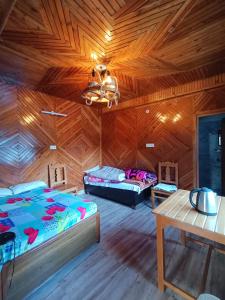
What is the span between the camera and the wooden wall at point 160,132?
364cm

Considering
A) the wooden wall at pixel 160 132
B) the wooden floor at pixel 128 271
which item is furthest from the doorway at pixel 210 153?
the wooden floor at pixel 128 271

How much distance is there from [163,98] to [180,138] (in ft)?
3.79

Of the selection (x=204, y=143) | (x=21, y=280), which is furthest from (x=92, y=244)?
(x=204, y=143)

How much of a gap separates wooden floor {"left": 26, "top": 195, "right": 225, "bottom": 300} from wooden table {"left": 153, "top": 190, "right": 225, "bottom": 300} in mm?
230

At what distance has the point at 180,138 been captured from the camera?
3881mm

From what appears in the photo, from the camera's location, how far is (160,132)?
4223mm

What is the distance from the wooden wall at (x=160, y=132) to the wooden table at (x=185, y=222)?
85.2 inches

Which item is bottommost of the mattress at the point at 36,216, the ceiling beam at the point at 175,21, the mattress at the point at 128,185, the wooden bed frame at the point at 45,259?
the wooden bed frame at the point at 45,259

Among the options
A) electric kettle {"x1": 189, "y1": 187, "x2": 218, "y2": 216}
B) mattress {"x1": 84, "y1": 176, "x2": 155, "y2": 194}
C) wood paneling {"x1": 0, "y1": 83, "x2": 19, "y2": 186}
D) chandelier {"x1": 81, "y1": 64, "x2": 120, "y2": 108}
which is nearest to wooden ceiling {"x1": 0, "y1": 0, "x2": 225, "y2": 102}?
wood paneling {"x1": 0, "y1": 83, "x2": 19, "y2": 186}

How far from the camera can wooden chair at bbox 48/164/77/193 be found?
4.03 m

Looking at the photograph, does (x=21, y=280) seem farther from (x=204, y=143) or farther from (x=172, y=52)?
(x=204, y=143)

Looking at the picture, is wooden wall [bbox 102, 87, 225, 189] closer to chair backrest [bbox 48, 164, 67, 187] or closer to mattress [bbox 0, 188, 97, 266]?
chair backrest [bbox 48, 164, 67, 187]

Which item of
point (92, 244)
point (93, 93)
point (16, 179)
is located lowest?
point (92, 244)

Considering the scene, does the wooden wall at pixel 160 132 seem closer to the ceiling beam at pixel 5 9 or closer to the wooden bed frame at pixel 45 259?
the wooden bed frame at pixel 45 259
